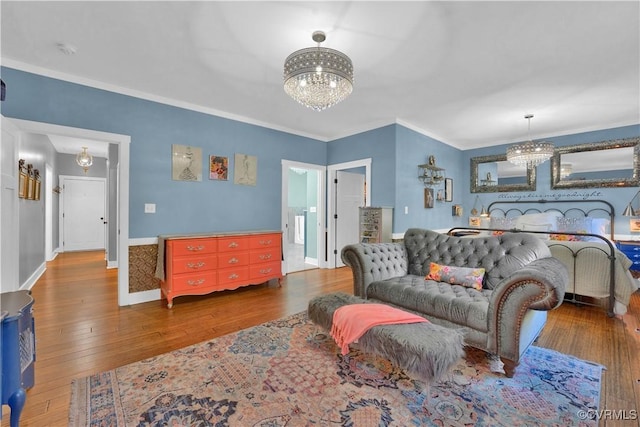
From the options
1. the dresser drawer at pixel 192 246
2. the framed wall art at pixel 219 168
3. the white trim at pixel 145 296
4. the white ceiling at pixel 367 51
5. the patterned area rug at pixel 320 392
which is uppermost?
the white ceiling at pixel 367 51

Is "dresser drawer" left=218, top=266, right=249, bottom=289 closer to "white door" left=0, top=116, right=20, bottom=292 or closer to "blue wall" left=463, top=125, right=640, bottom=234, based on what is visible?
"white door" left=0, top=116, right=20, bottom=292

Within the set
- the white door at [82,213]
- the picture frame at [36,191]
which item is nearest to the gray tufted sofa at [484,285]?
the picture frame at [36,191]

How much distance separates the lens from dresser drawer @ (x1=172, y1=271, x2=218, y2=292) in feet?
11.6

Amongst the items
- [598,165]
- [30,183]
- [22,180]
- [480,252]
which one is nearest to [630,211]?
[598,165]

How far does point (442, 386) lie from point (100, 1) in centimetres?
362

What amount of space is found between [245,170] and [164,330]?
2599 mm

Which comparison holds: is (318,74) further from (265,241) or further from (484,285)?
(265,241)

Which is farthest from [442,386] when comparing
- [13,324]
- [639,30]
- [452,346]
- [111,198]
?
[111,198]

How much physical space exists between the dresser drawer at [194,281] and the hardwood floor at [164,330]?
0.73 feet

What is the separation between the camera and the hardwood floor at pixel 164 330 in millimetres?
1886

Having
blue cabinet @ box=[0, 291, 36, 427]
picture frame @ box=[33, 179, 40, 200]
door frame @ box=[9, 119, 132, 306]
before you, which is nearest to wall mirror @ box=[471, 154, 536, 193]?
door frame @ box=[9, 119, 132, 306]

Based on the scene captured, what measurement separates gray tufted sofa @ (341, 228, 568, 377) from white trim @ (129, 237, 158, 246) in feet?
8.21

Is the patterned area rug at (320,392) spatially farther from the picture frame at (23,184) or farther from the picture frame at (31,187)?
the picture frame at (31,187)

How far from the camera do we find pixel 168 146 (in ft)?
12.7
